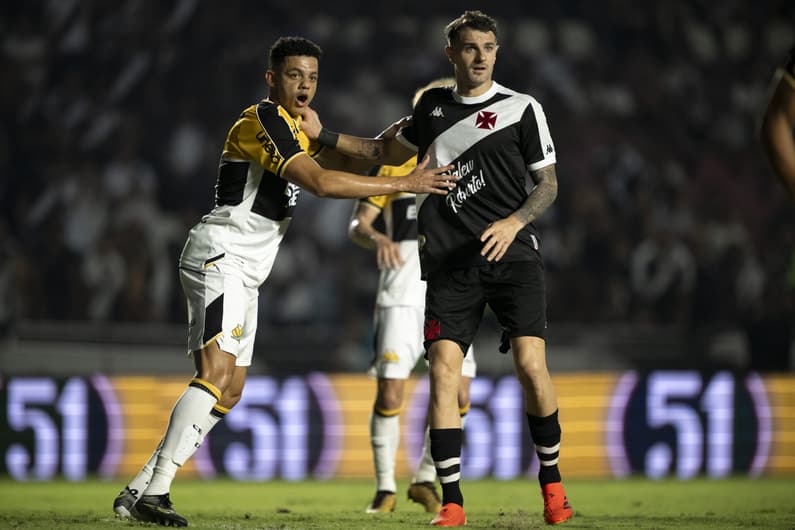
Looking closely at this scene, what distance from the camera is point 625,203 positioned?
1538 centimetres

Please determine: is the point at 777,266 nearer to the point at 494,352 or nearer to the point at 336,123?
the point at 494,352

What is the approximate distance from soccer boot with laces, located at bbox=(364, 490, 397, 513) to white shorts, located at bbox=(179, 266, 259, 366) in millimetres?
1741

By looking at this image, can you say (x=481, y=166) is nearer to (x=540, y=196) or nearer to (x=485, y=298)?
(x=540, y=196)

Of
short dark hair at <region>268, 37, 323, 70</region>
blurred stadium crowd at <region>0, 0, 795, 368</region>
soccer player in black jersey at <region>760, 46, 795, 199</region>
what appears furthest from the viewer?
blurred stadium crowd at <region>0, 0, 795, 368</region>

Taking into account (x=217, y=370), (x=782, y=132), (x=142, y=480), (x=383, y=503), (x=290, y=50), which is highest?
(x=290, y=50)

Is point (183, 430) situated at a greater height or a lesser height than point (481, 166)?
lesser

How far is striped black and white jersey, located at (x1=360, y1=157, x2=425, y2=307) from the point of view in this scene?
25.1 ft

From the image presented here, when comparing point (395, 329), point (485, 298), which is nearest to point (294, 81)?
point (485, 298)

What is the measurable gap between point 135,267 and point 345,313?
2575 millimetres

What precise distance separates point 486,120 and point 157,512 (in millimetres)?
2493

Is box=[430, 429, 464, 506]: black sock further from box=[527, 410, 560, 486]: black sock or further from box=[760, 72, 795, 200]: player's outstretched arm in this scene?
box=[760, 72, 795, 200]: player's outstretched arm

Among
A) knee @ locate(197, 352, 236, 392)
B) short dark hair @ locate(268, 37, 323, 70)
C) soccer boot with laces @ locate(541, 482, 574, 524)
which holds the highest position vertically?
short dark hair @ locate(268, 37, 323, 70)

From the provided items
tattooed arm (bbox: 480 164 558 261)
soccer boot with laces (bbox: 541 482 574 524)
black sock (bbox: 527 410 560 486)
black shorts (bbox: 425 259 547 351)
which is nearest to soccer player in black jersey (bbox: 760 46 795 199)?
tattooed arm (bbox: 480 164 558 261)

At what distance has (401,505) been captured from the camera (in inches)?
309
